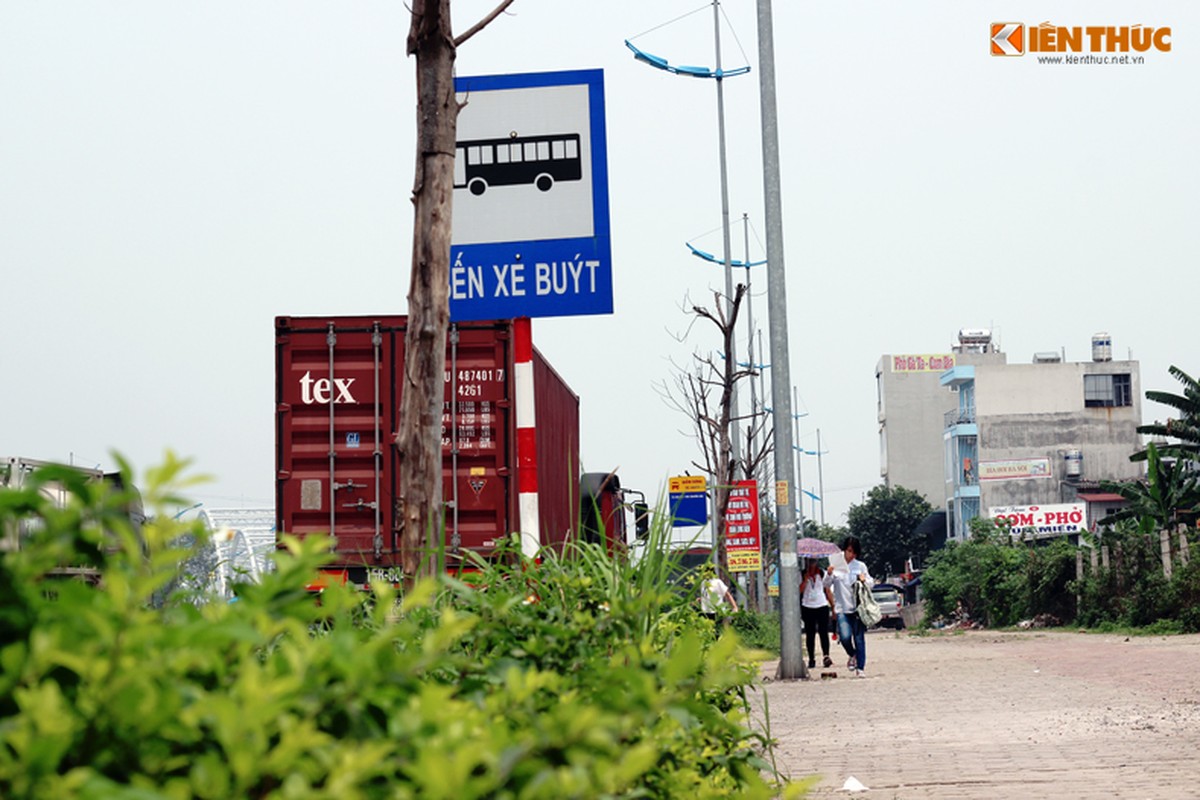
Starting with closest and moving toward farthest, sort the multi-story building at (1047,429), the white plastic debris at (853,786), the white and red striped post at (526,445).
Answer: the white and red striped post at (526,445)
the white plastic debris at (853,786)
the multi-story building at (1047,429)

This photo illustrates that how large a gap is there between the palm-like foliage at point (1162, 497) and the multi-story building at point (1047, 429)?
4645cm

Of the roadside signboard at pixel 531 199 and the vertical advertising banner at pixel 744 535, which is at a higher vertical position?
the roadside signboard at pixel 531 199

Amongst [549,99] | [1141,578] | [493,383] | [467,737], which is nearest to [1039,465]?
[1141,578]

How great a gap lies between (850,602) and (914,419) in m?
104

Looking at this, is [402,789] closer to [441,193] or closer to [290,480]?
[441,193]

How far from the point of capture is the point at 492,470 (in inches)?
552

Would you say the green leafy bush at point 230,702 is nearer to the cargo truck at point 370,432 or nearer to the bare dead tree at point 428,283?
the bare dead tree at point 428,283

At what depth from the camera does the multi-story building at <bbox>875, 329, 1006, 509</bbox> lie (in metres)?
120

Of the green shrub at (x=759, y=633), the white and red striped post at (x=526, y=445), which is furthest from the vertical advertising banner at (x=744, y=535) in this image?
the white and red striped post at (x=526, y=445)

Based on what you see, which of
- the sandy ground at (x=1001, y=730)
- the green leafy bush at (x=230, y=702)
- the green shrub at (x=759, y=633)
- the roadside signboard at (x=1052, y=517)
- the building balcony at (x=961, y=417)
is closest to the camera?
the green leafy bush at (x=230, y=702)

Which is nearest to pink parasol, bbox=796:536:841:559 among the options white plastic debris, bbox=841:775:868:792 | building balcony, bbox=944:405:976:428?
white plastic debris, bbox=841:775:868:792

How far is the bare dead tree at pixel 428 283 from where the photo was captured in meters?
6.46

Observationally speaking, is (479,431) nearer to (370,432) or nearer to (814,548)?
(370,432)

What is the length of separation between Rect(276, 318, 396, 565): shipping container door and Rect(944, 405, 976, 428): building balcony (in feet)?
273
